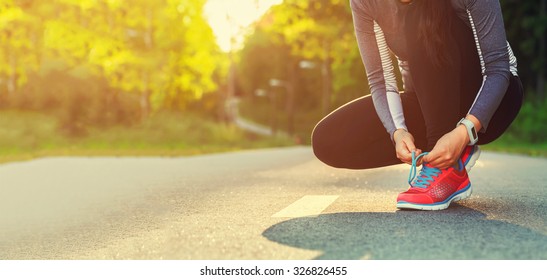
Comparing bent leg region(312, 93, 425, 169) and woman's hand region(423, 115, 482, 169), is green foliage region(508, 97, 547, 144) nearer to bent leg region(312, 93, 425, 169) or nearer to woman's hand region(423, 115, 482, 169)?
bent leg region(312, 93, 425, 169)

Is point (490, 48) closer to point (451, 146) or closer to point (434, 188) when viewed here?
point (451, 146)

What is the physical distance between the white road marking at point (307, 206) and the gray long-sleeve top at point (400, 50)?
505mm

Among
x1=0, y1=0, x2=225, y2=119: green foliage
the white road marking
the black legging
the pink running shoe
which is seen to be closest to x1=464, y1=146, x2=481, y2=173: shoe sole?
the pink running shoe

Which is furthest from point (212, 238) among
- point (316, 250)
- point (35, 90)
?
point (35, 90)

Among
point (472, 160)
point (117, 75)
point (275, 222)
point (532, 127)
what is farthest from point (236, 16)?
point (275, 222)

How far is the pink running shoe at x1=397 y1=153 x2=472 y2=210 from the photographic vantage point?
3268 millimetres

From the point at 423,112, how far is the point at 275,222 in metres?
0.92

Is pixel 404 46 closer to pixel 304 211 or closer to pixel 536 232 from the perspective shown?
pixel 304 211

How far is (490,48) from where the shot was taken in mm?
3326

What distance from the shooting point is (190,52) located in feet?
86.5

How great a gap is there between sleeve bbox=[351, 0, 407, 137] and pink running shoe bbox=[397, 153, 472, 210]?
0.37 m

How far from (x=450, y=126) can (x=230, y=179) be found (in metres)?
2.98

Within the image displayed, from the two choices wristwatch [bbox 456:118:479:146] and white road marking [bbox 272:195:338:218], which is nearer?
wristwatch [bbox 456:118:479:146]

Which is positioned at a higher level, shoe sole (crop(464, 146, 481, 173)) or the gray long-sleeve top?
the gray long-sleeve top
